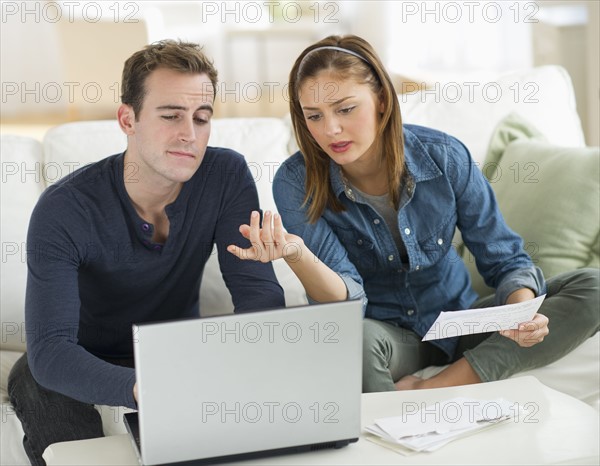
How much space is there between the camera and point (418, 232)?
191 cm

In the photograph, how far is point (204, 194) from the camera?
188 centimetres

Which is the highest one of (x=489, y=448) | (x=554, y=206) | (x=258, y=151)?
(x=258, y=151)

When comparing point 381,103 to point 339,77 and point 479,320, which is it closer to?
point 339,77

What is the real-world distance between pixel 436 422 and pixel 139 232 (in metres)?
0.78

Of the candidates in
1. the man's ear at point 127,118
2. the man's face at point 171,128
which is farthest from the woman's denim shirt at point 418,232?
the man's ear at point 127,118

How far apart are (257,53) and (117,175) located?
551cm

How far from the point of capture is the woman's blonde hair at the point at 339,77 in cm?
180

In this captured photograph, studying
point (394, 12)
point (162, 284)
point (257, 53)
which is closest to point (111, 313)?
point (162, 284)

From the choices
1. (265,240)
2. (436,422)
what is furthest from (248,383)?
(265,240)

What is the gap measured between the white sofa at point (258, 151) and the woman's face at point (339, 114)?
0.38m

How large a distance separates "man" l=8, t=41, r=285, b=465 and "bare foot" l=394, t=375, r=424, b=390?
0.30 meters

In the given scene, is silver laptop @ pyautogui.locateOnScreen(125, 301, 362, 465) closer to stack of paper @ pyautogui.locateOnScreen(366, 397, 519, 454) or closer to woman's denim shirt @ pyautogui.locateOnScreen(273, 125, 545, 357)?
stack of paper @ pyautogui.locateOnScreen(366, 397, 519, 454)

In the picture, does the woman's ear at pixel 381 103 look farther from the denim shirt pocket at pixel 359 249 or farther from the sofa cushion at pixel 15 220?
the sofa cushion at pixel 15 220

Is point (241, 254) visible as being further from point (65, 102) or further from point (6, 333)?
point (65, 102)
